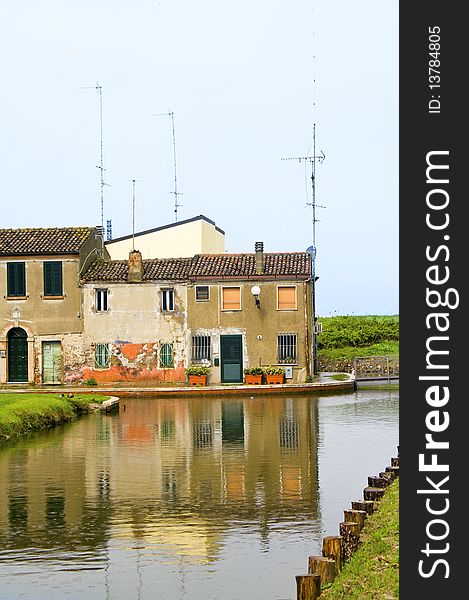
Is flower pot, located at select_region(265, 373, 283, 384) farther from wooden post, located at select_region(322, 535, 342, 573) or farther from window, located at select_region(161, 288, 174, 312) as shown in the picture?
wooden post, located at select_region(322, 535, 342, 573)

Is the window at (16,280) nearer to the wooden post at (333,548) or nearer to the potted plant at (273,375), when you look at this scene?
the potted plant at (273,375)

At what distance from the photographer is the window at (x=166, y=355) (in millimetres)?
43312

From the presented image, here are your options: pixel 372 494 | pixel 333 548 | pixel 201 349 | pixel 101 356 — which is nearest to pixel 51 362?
pixel 101 356

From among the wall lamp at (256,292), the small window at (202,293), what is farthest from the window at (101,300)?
the wall lamp at (256,292)

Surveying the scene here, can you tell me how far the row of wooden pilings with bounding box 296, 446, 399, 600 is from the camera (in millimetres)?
9375

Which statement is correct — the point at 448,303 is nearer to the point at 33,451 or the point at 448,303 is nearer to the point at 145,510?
the point at 145,510

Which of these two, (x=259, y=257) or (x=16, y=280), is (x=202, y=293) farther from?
(x=16, y=280)

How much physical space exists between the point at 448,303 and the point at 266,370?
35642 millimetres

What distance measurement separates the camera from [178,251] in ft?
162

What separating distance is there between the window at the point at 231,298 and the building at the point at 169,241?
6.05m

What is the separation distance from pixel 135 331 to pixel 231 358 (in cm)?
409

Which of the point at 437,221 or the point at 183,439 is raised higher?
the point at 437,221

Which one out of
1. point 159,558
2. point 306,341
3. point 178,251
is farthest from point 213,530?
point 178,251

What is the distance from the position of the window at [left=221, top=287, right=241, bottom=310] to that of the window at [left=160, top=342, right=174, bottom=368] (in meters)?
2.73
